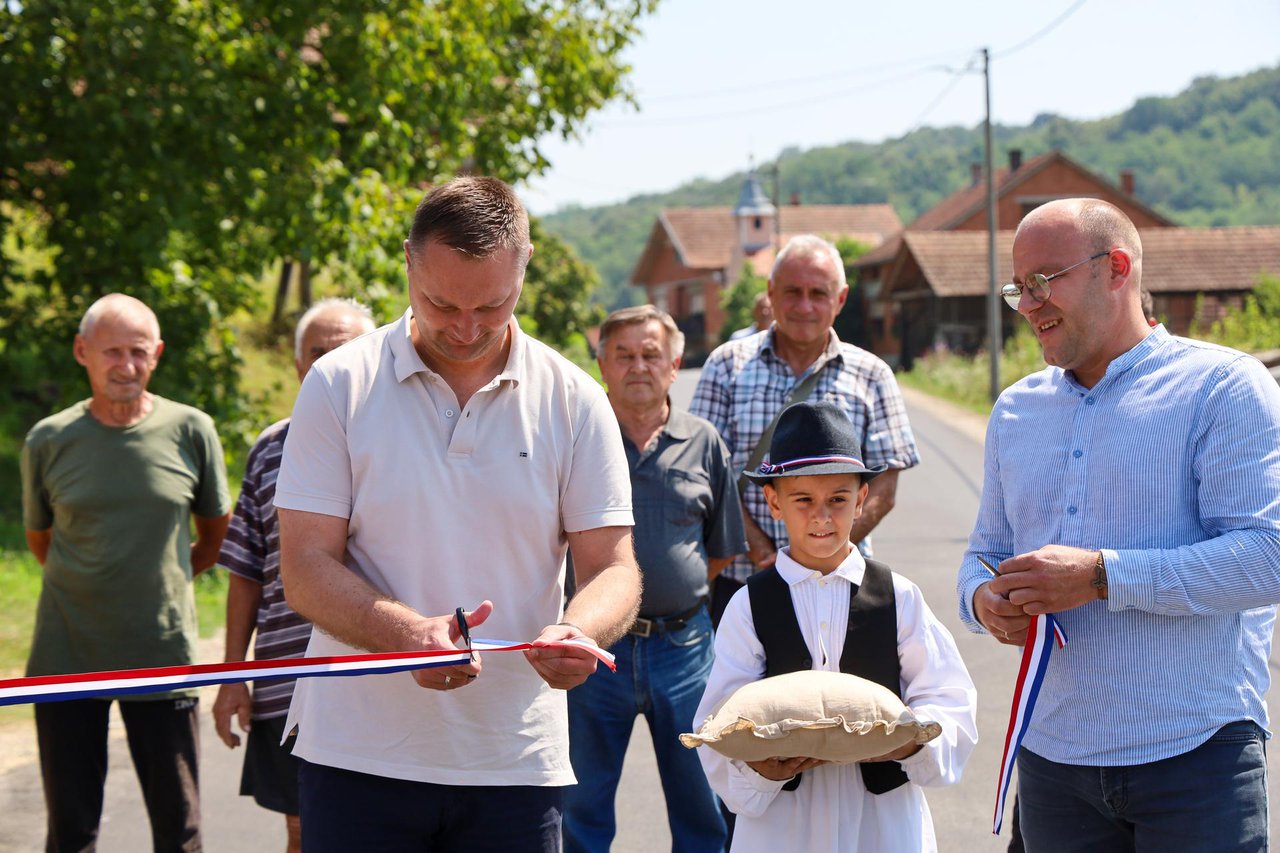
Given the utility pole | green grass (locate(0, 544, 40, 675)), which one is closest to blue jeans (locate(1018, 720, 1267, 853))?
green grass (locate(0, 544, 40, 675))

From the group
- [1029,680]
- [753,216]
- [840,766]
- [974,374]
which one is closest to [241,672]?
[840,766]

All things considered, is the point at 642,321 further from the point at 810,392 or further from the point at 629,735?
the point at 629,735

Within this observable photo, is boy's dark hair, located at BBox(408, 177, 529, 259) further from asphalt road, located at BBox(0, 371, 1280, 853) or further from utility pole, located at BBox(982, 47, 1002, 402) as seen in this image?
utility pole, located at BBox(982, 47, 1002, 402)

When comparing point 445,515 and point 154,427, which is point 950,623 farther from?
point 445,515

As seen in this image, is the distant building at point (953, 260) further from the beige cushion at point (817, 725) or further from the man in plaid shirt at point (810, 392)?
the beige cushion at point (817, 725)

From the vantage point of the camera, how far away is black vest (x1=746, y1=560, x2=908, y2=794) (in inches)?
137

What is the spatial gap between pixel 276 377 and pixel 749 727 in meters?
19.3

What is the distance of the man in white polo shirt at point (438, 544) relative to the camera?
2.81 m

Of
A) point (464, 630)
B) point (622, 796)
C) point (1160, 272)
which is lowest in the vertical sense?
point (622, 796)

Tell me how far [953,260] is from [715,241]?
40.0 metres

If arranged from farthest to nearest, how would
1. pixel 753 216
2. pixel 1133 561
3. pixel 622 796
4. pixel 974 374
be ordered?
1. pixel 753 216
2. pixel 974 374
3. pixel 622 796
4. pixel 1133 561

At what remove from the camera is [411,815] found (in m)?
2.86

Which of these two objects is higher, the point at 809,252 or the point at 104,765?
the point at 809,252

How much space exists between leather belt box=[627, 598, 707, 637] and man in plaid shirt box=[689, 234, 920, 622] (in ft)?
1.90
